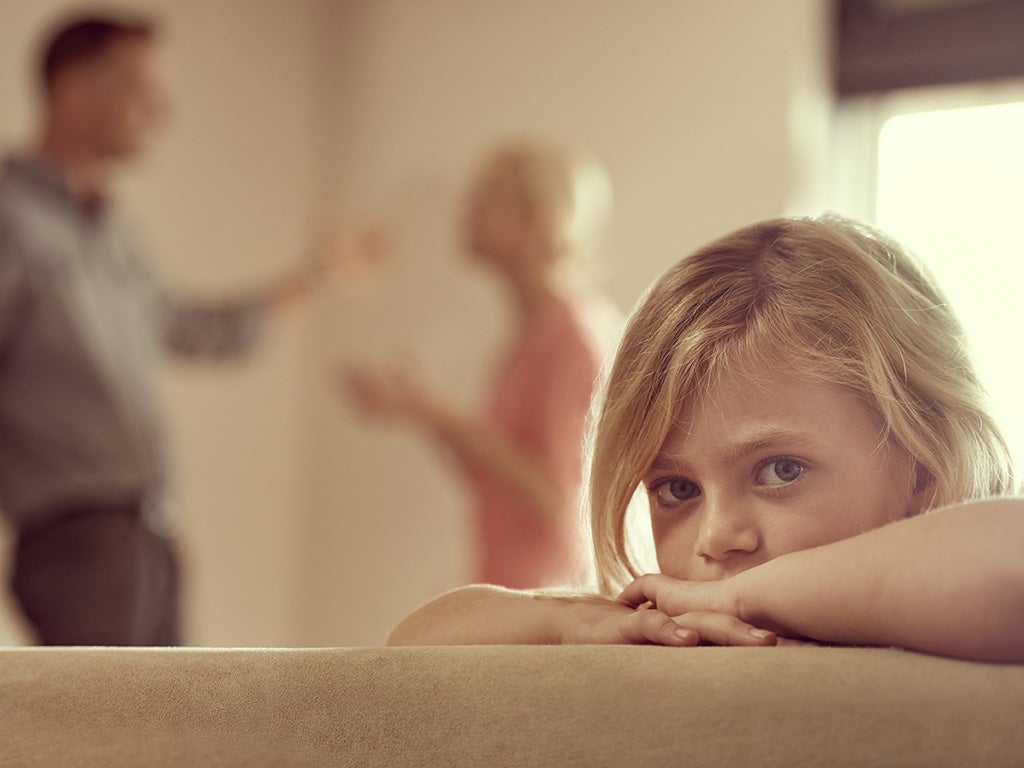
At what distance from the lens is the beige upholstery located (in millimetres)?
457

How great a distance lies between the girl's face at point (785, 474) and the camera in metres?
0.67

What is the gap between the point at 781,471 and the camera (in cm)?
69

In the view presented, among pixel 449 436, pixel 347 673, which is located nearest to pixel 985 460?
pixel 347 673

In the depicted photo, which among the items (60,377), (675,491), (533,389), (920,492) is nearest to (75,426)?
(60,377)

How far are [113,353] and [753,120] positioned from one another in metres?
1.37

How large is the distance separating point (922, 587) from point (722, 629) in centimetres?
10

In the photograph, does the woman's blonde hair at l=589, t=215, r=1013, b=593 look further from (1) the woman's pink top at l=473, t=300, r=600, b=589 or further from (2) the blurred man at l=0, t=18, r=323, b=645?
(2) the blurred man at l=0, t=18, r=323, b=645

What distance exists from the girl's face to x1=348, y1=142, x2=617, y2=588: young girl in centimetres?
111

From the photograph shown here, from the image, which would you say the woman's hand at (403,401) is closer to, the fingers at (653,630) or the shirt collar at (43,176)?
the shirt collar at (43,176)

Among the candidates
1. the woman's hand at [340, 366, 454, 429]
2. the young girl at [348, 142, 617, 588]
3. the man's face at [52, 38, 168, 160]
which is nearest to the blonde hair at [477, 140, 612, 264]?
the young girl at [348, 142, 617, 588]

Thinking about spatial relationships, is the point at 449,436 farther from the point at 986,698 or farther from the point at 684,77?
the point at 986,698

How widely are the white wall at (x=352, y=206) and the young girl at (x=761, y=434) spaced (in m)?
1.85

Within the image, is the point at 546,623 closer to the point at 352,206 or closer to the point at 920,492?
the point at 920,492

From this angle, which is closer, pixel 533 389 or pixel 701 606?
pixel 701 606
